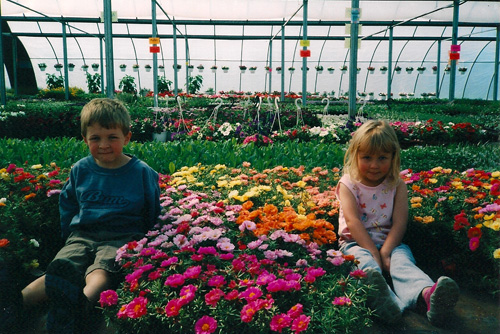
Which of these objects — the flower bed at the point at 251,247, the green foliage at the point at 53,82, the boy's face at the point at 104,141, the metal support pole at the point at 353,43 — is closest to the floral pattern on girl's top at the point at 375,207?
the flower bed at the point at 251,247

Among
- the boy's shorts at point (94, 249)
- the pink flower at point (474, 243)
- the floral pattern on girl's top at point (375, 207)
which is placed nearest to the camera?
the boy's shorts at point (94, 249)

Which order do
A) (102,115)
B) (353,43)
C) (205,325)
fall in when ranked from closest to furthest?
(205,325)
(102,115)
(353,43)

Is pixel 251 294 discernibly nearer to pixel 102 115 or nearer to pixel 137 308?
pixel 137 308

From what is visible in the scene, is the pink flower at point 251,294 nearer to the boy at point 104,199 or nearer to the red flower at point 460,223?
the boy at point 104,199

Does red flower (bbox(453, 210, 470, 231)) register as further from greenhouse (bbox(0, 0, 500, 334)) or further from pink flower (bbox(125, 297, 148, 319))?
pink flower (bbox(125, 297, 148, 319))

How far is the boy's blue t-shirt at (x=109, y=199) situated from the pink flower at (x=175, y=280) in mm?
827

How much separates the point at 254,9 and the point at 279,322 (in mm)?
21800

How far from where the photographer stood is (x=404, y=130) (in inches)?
285

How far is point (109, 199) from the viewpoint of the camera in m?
2.34

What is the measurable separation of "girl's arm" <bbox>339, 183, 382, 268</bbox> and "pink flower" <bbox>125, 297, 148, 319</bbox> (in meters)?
1.24

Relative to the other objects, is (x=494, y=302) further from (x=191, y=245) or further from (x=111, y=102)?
(x=111, y=102)

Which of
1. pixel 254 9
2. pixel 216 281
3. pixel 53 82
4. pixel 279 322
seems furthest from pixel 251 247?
pixel 53 82

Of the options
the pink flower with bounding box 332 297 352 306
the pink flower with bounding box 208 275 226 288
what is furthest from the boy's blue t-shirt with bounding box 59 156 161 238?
the pink flower with bounding box 332 297 352 306

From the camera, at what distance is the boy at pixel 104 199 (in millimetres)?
2135
